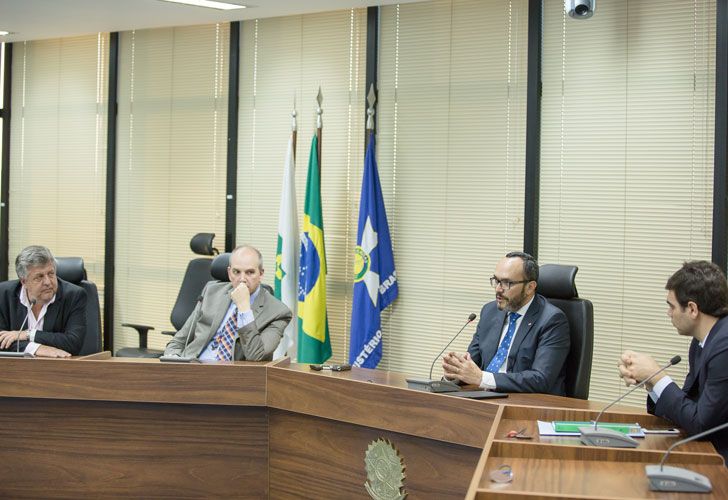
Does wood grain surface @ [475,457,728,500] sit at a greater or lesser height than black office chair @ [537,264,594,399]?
lesser

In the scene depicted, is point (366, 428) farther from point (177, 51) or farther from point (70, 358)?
point (177, 51)

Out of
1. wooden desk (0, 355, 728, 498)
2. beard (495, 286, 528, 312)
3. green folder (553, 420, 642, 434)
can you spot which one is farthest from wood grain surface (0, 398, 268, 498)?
green folder (553, 420, 642, 434)

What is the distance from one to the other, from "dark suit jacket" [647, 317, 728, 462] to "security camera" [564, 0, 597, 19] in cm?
217

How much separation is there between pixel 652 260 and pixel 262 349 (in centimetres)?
230

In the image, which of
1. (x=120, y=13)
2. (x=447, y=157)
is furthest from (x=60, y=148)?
(x=447, y=157)

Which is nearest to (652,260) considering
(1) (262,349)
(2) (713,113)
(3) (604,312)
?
(3) (604,312)

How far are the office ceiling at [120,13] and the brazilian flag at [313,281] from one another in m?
0.87

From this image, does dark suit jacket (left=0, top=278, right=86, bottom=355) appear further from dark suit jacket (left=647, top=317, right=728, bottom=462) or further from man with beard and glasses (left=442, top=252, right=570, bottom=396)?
dark suit jacket (left=647, top=317, right=728, bottom=462)

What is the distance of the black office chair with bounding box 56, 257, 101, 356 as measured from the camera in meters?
4.36

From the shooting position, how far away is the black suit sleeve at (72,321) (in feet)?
12.8

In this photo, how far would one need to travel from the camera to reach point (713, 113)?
4.56 meters

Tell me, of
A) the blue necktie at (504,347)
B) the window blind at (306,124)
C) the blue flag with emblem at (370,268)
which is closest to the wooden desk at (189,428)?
the blue necktie at (504,347)

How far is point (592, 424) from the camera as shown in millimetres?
2527

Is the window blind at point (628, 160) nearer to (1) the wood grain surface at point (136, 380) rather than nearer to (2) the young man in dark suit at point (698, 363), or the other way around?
(2) the young man in dark suit at point (698, 363)
